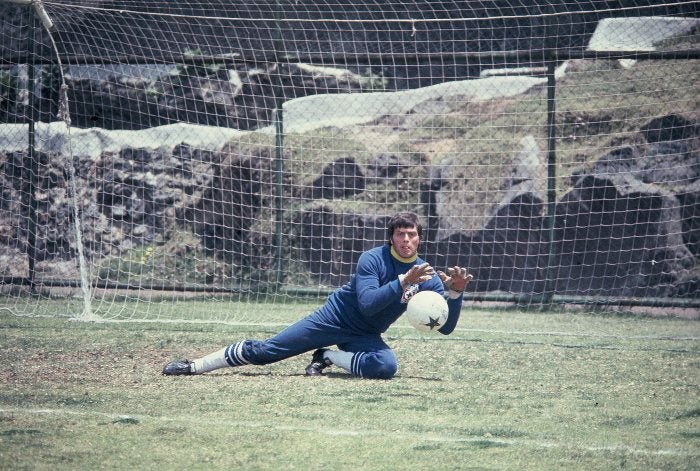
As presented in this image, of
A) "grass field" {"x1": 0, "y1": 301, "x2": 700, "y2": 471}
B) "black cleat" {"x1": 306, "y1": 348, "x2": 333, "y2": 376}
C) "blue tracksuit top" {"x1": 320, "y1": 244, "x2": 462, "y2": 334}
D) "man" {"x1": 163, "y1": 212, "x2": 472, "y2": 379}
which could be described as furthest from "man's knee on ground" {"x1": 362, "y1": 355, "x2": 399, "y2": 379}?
"black cleat" {"x1": 306, "y1": 348, "x2": 333, "y2": 376}

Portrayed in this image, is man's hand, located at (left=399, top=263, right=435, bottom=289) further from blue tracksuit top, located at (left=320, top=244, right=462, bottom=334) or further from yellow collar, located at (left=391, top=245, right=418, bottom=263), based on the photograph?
yellow collar, located at (left=391, top=245, right=418, bottom=263)

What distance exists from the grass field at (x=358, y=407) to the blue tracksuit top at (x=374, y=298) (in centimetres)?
40

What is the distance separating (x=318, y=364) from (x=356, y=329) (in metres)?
0.39

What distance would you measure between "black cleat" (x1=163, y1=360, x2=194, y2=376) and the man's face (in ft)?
5.44

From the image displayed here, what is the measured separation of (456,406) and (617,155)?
7.56 m

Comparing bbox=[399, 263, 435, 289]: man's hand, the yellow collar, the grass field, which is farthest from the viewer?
the yellow collar

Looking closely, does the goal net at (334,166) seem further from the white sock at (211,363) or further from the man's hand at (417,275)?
the man's hand at (417,275)

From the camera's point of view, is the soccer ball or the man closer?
the soccer ball

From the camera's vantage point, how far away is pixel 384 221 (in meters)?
13.6

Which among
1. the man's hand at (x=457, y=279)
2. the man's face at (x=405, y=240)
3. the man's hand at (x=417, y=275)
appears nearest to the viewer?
the man's hand at (x=417, y=275)

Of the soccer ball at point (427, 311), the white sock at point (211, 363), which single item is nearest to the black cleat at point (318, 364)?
the white sock at point (211, 363)

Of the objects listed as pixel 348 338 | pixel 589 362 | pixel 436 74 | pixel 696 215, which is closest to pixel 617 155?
pixel 696 215

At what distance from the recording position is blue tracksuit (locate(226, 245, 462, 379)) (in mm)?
7145

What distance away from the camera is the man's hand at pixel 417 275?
6.61 metres
